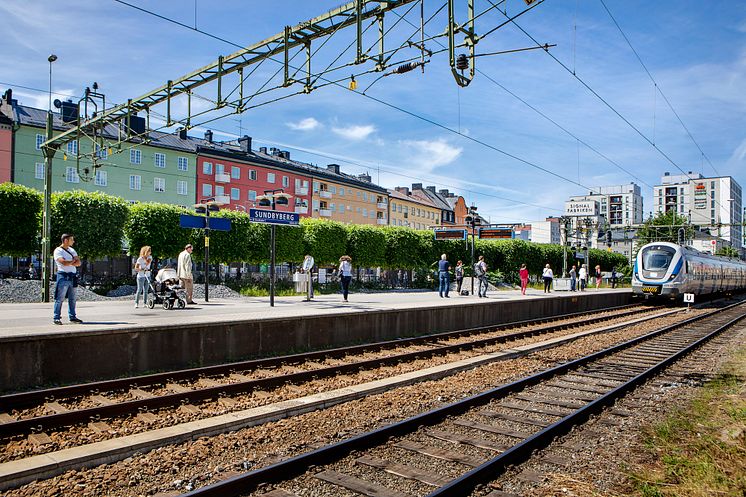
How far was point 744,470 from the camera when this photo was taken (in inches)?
215

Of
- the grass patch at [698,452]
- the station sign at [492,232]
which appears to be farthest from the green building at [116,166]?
the grass patch at [698,452]

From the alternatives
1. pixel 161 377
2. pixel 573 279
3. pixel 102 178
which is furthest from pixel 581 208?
pixel 161 377

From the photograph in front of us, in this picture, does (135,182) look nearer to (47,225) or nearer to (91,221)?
(91,221)

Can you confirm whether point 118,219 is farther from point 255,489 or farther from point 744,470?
point 744,470

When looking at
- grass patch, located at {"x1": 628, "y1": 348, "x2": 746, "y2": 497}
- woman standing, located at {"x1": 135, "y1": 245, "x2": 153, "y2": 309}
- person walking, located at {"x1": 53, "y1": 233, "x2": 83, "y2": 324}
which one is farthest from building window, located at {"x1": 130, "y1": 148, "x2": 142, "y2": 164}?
grass patch, located at {"x1": 628, "y1": 348, "x2": 746, "y2": 497}

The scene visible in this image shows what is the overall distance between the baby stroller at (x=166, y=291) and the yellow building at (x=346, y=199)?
5933 centimetres

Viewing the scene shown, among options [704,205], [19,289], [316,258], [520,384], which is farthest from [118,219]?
[704,205]

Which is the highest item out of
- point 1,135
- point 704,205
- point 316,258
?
point 1,135

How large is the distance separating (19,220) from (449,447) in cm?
2546

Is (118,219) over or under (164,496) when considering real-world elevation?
over

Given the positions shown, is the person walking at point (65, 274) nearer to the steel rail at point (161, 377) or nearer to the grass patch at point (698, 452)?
the steel rail at point (161, 377)

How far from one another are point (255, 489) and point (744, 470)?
4.72 meters

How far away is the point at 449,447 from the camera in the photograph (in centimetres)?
636

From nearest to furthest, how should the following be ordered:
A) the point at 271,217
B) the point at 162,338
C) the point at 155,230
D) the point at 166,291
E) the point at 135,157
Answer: the point at 162,338, the point at 166,291, the point at 271,217, the point at 155,230, the point at 135,157
